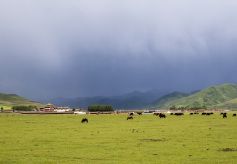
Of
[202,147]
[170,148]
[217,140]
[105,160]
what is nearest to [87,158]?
[105,160]

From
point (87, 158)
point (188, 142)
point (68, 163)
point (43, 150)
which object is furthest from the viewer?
point (188, 142)

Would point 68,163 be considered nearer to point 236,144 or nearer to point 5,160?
point 5,160

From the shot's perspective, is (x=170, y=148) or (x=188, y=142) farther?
(x=188, y=142)

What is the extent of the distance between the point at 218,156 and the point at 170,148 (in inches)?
195

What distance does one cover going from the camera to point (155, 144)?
33.3m

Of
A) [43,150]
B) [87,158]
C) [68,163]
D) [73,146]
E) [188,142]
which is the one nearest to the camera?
[68,163]

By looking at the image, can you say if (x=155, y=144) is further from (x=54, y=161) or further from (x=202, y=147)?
(x=54, y=161)

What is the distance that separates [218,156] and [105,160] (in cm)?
693

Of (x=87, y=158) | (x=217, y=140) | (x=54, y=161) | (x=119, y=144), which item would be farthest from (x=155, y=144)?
(x=54, y=161)

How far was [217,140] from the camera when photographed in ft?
119

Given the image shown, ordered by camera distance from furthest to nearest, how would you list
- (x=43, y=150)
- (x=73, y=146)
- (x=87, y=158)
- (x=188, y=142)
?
(x=188, y=142) < (x=73, y=146) < (x=43, y=150) < (x=87, y=158)

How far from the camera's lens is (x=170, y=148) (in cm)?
3067

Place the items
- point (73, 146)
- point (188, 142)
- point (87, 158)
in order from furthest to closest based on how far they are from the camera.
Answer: point (188, 142) < point (73, 146) < point (87, 158)

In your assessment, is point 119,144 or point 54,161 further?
point 119,144
